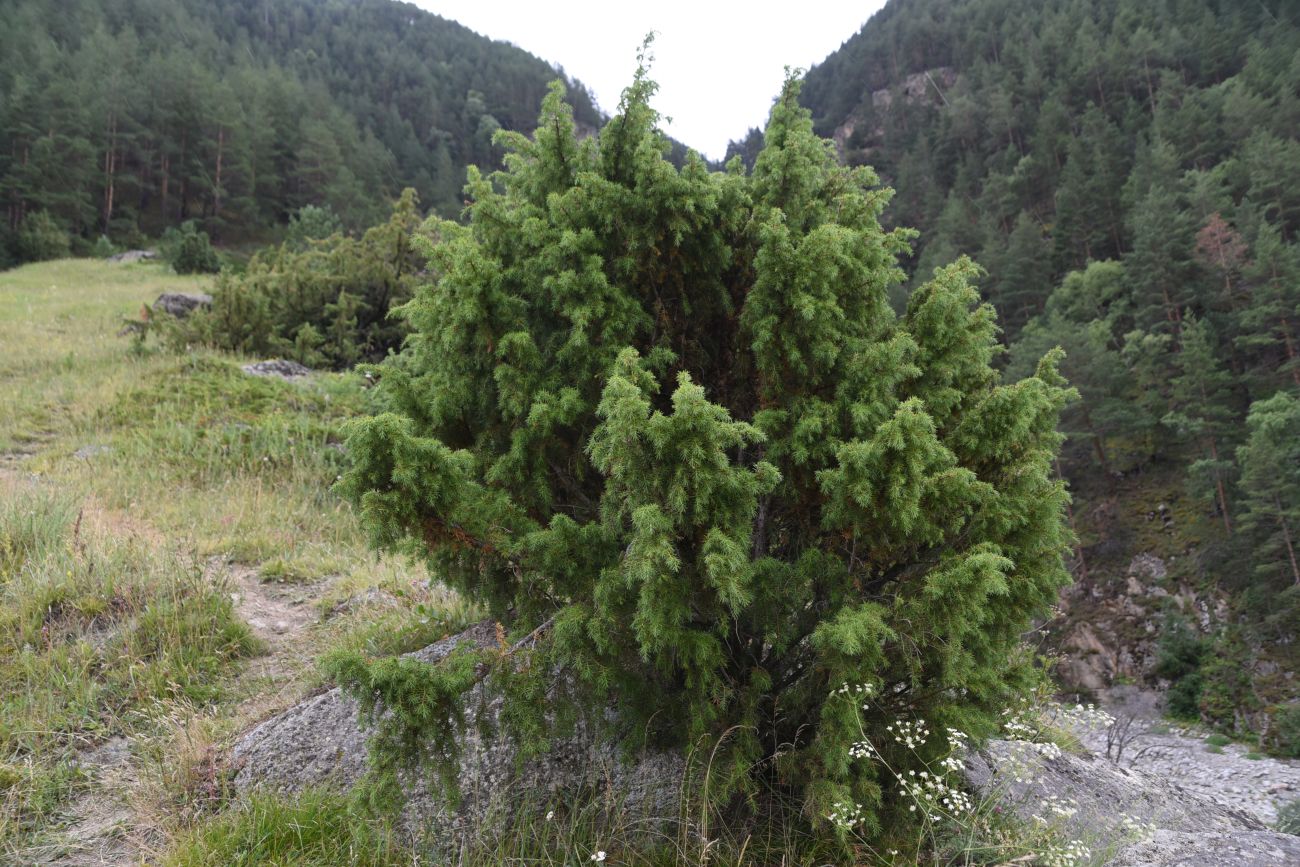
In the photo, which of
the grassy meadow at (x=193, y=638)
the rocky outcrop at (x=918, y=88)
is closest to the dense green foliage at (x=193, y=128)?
the grassy meadow at (x=193, y=638)

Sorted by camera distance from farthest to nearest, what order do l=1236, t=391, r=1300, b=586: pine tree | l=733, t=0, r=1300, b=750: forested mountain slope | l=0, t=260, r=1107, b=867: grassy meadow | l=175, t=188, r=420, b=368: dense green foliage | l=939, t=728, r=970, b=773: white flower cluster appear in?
l=733, t=0, r=1300, b=750: forested mountain slope → l=1236, t=391, r=1300, b=586: pine tree → l=175, t=188, r=420, b=368: dense green foliage → l=0, t=260, r=1107, b=867: grassy meadow → l=939, t=728, r=970, b=773: white flower cluster

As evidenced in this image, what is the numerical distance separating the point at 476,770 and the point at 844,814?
1553 millimetres

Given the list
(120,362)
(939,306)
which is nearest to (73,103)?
(120,362)

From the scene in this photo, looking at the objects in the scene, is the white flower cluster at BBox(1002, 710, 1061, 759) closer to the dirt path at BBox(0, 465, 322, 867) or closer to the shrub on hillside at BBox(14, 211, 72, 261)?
the dirt path at BBox(0, 465, 322, 867)

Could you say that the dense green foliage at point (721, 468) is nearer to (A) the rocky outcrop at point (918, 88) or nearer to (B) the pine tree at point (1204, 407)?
(B) the pine tree at point (1204, 407)

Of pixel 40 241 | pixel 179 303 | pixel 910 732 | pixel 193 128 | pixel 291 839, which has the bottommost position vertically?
pixel 40 241

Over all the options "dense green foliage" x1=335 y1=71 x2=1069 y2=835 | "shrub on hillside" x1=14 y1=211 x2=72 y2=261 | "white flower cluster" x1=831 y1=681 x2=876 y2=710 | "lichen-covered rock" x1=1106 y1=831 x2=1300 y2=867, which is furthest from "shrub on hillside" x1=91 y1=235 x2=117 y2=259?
"lichen-covered rock" x1=1106 y1=831 x2=1300 y2=867

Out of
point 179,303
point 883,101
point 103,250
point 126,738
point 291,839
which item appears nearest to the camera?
point 291,839

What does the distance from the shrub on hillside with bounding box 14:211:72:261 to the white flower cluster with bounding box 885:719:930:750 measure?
4282cm

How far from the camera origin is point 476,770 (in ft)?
9.75

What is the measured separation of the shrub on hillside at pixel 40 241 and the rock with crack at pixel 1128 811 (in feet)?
141

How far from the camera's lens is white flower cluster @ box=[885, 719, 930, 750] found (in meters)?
2.65

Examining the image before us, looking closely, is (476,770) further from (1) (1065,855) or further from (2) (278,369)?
(2) (278,369)

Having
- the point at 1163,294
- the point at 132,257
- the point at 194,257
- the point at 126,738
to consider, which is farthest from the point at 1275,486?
the point at 132,257
